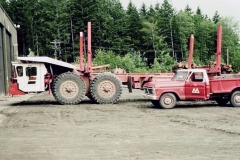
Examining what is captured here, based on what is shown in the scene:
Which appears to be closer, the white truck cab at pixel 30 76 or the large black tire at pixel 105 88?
the white truck cab at pixel 30 76

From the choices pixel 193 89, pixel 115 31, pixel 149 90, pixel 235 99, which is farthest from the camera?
pixel 115 31

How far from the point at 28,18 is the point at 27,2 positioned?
4003 mm

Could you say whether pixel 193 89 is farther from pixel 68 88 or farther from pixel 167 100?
pixel 68 88

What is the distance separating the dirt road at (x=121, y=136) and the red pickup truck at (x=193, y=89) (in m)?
2.02

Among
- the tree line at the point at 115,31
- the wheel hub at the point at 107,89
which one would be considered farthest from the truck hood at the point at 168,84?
the tree line at the point at 115,31

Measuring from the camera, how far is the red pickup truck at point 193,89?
18422 millimetres

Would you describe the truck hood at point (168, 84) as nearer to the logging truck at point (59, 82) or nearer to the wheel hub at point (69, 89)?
the logging truck at point (59, 82)

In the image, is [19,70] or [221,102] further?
[19,70]

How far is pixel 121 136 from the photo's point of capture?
424 inches

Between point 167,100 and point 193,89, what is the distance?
1.34m

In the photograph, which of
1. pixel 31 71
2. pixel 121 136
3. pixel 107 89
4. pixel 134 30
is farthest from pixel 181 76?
pixel 134 30

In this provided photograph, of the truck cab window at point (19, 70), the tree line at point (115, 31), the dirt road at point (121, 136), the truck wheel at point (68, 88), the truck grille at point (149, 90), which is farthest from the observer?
the tree line at point (115, 31)

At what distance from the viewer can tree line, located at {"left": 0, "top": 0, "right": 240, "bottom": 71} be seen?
260 feet

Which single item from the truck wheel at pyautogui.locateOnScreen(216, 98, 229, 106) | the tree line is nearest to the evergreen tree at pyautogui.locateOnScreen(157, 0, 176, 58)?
the tree line
